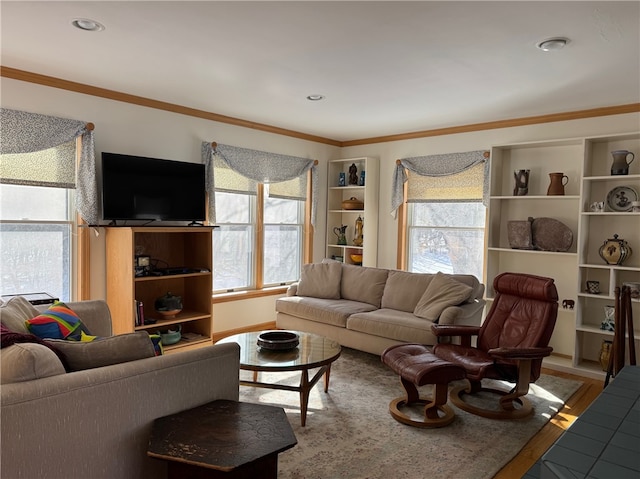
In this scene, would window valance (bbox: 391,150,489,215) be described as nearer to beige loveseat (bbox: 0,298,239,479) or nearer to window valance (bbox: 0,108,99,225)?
window valance (bbox: 0,108,99,225)

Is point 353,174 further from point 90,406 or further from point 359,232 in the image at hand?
point 90,406

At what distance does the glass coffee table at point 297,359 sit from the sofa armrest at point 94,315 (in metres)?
0.80

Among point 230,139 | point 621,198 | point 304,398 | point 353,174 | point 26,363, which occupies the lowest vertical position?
point 304,398

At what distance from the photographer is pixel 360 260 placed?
6.29 meters

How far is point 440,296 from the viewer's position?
170 inches

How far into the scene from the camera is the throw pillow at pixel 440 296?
13.7 feet

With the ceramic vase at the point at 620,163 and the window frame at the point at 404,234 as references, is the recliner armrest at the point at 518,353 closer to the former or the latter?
the ceramic vase at the point at 620,163

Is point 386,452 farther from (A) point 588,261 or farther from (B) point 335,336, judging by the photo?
(A) point 588,261

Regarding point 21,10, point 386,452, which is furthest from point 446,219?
point 21,10

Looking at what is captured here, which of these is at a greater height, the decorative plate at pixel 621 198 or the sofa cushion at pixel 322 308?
the decorative plate at pixel 621 198

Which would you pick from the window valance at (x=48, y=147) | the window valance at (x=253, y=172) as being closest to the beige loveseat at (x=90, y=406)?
the window valance at (x=48, y=147)

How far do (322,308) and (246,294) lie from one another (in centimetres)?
120

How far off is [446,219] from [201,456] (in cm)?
463

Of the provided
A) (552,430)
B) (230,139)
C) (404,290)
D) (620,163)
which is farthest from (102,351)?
(620,163)
